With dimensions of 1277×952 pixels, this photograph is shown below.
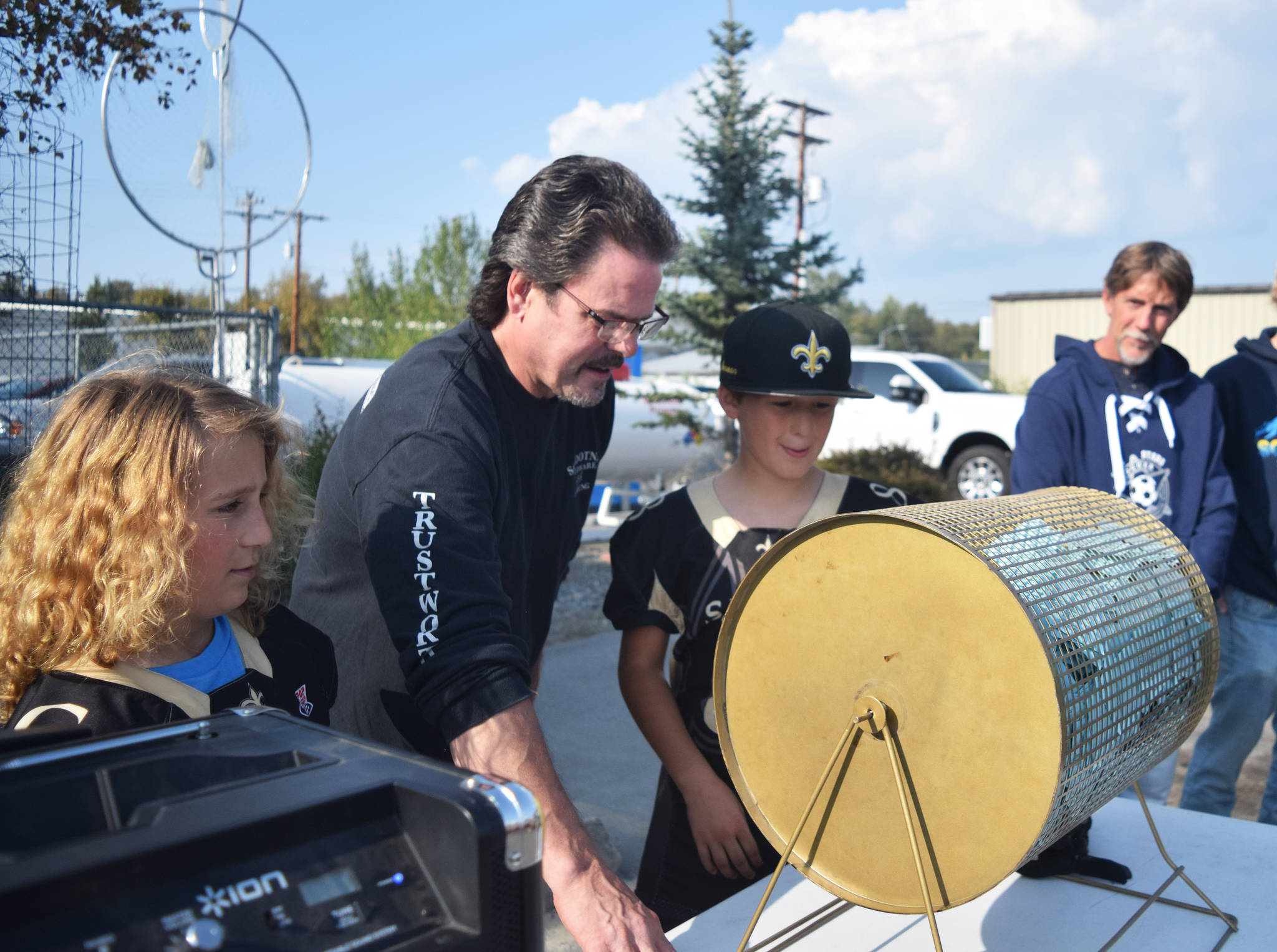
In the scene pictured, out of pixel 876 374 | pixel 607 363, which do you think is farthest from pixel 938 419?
pixel 607 363

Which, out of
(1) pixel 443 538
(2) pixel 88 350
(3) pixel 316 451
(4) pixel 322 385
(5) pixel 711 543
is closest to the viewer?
(1) pixel 443 538

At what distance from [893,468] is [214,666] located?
834 cm

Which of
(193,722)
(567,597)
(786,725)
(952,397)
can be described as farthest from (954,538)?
(952,397)

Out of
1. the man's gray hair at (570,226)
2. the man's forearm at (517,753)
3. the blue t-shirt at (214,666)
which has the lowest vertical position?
the man's forearm at (517,753)

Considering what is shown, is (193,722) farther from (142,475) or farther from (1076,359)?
(1076,359)

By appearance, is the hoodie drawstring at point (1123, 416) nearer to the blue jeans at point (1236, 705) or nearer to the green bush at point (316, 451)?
the blue jeans at point (1236, 705)

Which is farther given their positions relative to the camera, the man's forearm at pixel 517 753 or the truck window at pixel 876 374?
the truck window at pixel 876 374

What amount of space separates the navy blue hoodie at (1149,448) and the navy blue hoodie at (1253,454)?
20 cm

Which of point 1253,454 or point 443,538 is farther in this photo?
point 1253,454

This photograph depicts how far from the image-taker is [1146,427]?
120 inches

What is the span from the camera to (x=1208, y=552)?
2986 mm

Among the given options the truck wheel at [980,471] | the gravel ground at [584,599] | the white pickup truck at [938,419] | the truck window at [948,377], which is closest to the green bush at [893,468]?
the gravel ground at [584,599]

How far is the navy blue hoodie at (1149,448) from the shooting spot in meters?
3.03

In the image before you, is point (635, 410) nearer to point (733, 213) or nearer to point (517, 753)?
point (733, 213)
